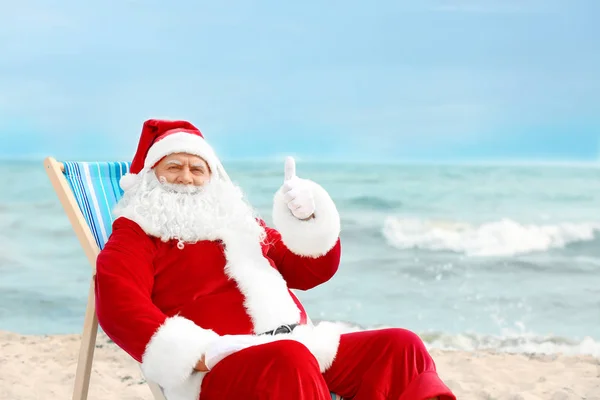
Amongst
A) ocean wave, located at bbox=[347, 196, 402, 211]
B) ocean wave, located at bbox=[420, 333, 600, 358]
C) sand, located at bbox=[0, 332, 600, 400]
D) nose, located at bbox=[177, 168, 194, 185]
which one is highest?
nose, located at bbox=[177, 168, 194, 185]

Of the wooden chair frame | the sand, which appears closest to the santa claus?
the wooden chair frame

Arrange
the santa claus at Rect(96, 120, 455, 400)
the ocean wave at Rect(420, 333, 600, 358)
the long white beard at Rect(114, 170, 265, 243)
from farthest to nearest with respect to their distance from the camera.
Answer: the ocean wave at Rect(420, 333, 600, 358)
the long white beard at Rect(114, 170, 265, 243)
the santa claus at Rect(96, 120, 455, 400)

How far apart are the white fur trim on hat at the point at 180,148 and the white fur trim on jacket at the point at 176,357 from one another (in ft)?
2.24

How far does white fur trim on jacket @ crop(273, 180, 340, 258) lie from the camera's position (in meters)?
2.27

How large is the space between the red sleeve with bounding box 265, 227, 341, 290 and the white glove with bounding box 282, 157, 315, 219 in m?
0.19

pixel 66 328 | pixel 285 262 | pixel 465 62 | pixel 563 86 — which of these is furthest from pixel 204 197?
pixel 563 86

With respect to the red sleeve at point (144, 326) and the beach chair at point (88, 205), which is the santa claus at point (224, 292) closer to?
the red sleeve at point (144, 326)

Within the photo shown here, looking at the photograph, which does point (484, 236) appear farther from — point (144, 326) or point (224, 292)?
point (144, 326)

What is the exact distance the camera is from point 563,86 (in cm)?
1190

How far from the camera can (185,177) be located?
2367 millimetres

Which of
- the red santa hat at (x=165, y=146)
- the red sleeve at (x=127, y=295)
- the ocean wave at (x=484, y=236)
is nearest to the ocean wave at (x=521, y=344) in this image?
the ocean wave at (x=484, y=236)

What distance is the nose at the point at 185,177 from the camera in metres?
2.37

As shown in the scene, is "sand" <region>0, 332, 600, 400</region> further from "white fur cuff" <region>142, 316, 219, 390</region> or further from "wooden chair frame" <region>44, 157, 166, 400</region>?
"white fur cuff" <region>142, 316, 219, 390</region>

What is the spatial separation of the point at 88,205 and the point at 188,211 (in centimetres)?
46
